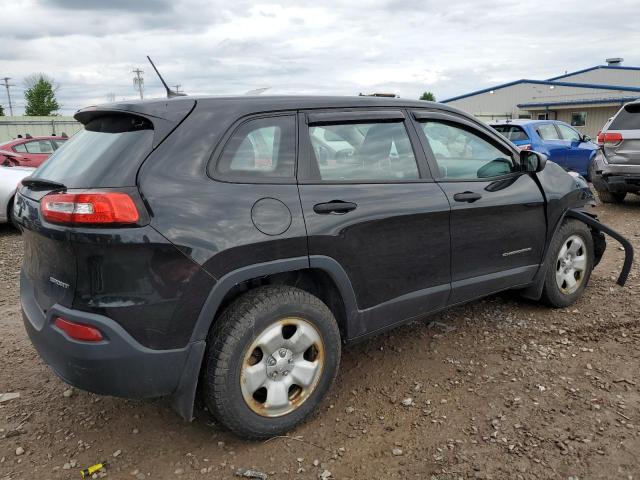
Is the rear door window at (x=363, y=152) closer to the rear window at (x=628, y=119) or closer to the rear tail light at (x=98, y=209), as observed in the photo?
the rear tail light at (x=98, y=209)

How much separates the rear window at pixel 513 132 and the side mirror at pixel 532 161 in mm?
7984

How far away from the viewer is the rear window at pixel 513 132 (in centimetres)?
1144

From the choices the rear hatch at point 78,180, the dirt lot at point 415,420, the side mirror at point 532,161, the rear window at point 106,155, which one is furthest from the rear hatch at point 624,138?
the rear window at point 106,155

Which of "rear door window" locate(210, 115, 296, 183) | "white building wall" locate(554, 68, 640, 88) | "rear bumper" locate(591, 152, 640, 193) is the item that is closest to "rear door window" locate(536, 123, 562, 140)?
"rear bumper" locate(591, 152, 640, 193)

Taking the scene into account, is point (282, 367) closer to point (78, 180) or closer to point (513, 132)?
point (78, 180)

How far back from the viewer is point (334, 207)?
2803 mm

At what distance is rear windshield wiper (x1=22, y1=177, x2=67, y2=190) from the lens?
249 cm

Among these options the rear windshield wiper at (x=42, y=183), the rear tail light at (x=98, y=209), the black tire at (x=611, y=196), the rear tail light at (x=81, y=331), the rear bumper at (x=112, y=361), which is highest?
the rear windshield wiper at (x=42, y=183)

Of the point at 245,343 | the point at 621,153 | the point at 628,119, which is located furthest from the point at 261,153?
the point at 628,119

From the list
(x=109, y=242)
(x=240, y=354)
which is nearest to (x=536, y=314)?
(x=240, y=354)

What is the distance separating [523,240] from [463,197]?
0.76 metres

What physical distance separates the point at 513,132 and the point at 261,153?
402 inches

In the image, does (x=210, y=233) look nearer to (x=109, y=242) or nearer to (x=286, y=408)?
(x=109, y=242)

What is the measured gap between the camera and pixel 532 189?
3.91m
